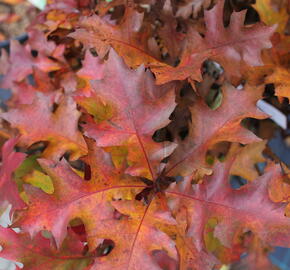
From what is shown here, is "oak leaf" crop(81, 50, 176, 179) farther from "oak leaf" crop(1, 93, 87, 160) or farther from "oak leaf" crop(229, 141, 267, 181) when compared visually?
"oak leaf" crop(229, 141, 267, 181)

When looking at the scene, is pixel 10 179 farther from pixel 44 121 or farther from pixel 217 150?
pixel 217 150

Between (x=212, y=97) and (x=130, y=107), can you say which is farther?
(x=212, y=97)

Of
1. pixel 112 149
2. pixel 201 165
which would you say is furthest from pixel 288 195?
pixel 112 149

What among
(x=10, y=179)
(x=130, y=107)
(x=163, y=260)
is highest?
(x=130, y=107)

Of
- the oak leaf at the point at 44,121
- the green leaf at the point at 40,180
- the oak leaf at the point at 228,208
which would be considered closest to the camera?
the oak leaf at the point at 228,208

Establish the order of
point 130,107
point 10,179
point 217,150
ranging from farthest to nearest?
point 217,150 < point 10,179 < point 130,107

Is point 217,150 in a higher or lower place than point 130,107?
lower

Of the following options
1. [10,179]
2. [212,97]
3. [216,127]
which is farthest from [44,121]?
[212,97]

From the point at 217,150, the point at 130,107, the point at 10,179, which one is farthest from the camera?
the point at 217,150

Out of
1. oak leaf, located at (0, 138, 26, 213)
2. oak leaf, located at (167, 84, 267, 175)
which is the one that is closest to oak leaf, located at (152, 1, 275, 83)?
oak leaf, located at (167, 84, 267, 175)

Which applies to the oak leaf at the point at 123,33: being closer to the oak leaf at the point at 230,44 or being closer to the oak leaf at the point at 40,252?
the oak leaf at the point at 230,44

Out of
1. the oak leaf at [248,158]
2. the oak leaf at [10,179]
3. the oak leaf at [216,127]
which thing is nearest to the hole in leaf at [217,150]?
the oak leaf at [248,158]
